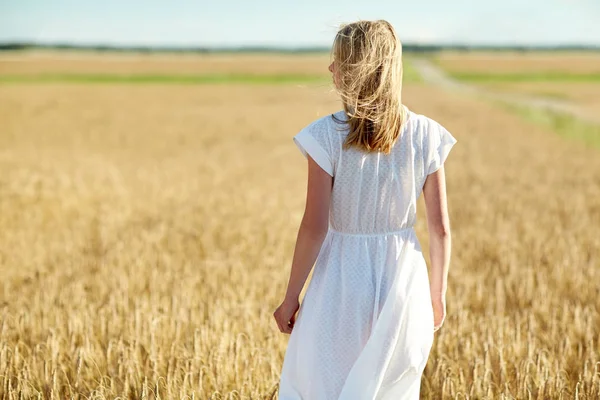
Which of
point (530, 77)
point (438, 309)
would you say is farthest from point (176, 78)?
point (438, 309)

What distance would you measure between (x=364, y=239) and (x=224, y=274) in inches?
126

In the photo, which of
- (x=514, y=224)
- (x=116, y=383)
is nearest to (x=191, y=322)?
(x=116, y=383)

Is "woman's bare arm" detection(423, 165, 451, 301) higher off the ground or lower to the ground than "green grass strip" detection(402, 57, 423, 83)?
higher

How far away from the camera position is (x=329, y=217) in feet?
8.50

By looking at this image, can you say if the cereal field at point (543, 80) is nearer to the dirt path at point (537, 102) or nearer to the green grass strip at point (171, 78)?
the dirt path at point (537, 102)

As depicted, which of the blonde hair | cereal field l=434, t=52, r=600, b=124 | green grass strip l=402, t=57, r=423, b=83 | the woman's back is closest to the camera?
the blonde hair

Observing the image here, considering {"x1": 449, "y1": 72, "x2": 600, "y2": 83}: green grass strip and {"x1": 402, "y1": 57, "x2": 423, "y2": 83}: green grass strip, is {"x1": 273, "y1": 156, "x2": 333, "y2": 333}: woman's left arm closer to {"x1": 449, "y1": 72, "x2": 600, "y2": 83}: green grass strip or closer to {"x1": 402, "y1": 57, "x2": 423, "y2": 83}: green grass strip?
{"x1": 402, "y1": 57, "x2": 423, "y2": 83}: green grass strip

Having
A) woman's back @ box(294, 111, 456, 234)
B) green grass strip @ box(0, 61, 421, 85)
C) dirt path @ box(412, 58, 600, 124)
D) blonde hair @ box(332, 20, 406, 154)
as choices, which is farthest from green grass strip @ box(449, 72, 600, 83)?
blonde hair @ box(332, 20, 406, 154)

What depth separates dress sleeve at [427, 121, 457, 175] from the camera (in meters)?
2.54

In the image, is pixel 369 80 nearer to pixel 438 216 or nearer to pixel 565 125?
pixel 438 216

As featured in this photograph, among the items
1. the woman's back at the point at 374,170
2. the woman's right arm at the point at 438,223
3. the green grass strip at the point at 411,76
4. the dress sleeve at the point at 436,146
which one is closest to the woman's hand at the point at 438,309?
the woman's right arm at the point at 438,223

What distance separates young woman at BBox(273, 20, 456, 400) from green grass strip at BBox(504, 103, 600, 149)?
15078 mm

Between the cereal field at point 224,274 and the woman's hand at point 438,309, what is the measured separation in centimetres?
69

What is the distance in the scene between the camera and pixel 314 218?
244cm
